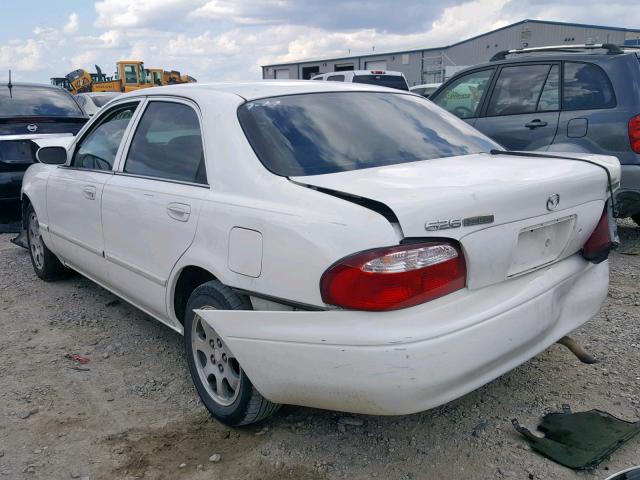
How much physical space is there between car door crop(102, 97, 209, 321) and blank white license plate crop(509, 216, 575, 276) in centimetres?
143

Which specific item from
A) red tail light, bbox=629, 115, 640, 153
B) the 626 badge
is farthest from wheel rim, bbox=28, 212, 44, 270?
red tail light, bbox=629, 115, 640, 153

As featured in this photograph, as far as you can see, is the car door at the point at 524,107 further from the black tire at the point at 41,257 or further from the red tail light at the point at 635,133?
the black tire at the point at 41,257

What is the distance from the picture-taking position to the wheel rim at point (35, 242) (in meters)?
5.13

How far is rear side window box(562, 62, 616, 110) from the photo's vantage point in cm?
516

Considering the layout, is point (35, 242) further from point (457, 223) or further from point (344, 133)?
point (457, 223)

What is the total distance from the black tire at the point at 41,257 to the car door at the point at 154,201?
5.36ft

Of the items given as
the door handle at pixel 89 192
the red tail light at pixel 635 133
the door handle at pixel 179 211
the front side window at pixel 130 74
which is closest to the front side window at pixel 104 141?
the door handle at pixel 89 192

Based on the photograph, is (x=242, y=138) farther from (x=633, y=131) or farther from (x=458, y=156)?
(x=633, y=131)

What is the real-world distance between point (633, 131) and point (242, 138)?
3.79 metres

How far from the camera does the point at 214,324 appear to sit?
2.54m

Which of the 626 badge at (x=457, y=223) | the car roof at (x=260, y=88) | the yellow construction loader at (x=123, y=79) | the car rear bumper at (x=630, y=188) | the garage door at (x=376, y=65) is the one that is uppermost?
the garage door at (x=376, y=65)

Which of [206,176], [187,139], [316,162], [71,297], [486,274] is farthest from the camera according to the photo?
[71,297]

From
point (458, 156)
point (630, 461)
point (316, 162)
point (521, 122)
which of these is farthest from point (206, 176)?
point (521, 122)

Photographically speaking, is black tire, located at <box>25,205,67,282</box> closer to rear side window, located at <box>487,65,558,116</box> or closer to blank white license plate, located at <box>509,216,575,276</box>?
blank white license plate, located at <box>509,216,575,276</box>
